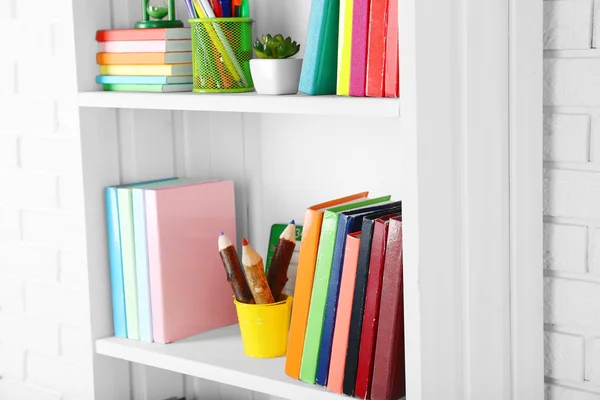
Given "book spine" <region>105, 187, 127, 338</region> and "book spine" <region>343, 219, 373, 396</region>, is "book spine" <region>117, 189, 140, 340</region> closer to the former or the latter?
"book spine" <region>105, 187, 127, 338</region>

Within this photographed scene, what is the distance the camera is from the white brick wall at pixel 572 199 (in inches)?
42.3

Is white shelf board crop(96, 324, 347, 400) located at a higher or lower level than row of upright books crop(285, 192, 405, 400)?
lower

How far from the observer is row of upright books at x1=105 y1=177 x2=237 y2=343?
1.43 meters

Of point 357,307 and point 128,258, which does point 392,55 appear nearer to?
point 357,307

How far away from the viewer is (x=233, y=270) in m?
1.37

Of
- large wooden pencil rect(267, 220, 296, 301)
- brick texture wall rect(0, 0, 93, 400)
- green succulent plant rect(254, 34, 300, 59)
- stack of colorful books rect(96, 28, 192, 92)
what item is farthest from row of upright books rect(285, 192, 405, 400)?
brick texture wall rect(0, 0, 93, 400)

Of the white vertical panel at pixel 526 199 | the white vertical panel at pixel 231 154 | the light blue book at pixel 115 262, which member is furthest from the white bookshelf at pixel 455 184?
the white vertical panel at pixel 231 154

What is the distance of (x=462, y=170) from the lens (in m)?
1.09

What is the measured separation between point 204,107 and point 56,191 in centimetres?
38

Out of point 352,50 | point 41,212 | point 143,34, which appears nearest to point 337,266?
point 352,50

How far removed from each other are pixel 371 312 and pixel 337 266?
0.08 metres

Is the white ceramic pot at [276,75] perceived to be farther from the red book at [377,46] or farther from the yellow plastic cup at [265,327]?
the yellow plastic cup at [265,327]

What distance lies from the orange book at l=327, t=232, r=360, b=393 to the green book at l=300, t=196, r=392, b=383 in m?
0.03

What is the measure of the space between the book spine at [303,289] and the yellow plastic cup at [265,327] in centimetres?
8
